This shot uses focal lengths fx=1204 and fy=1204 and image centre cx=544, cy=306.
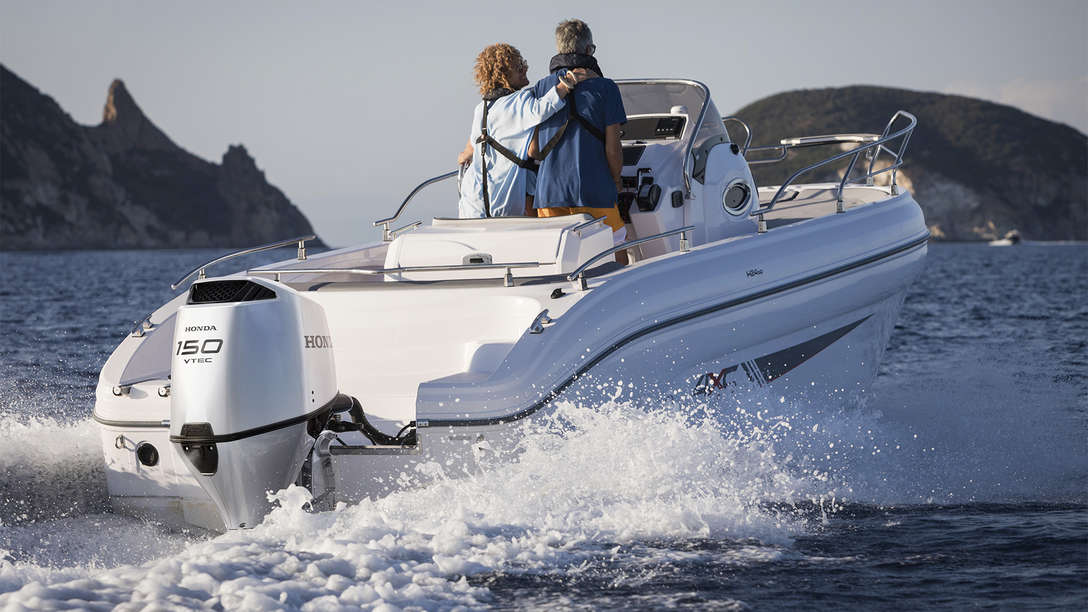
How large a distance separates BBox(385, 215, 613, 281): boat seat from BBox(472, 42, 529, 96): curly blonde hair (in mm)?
663

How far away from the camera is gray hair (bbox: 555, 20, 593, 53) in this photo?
5.23m

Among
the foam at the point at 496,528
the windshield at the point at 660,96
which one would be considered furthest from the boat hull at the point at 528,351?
the windshield at the point at 660,96

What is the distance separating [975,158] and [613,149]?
4733 inches

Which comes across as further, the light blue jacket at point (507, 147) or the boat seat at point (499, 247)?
A: the light blue jacket at point (507, 147)

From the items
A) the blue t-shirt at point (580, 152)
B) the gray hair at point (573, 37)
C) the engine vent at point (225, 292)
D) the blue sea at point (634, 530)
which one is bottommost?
the blue sea at point (634, 530)

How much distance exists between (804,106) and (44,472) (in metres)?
110

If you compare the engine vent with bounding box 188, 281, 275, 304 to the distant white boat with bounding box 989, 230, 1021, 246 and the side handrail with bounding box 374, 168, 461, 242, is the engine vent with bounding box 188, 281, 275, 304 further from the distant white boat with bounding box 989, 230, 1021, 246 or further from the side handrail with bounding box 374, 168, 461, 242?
the distant white boat with bounding box 989, 230, 1021, 246

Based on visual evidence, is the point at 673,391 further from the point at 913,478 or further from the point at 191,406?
the point at 191,406

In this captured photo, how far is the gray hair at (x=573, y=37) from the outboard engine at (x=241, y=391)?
182 cm

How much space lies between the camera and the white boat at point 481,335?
4.00m

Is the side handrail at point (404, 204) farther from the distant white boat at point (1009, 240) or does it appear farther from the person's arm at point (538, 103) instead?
the distant white boat at point (1009, 240)

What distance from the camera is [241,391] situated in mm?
3910

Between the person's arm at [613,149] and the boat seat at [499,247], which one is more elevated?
the person's arm at [613,149]

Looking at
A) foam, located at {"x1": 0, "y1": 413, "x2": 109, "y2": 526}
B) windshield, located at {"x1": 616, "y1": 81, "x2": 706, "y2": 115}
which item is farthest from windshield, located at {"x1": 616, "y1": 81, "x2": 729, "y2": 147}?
foam, located at {"x1": 0, "y1": 413, "x2": 109, "y2": 526}
